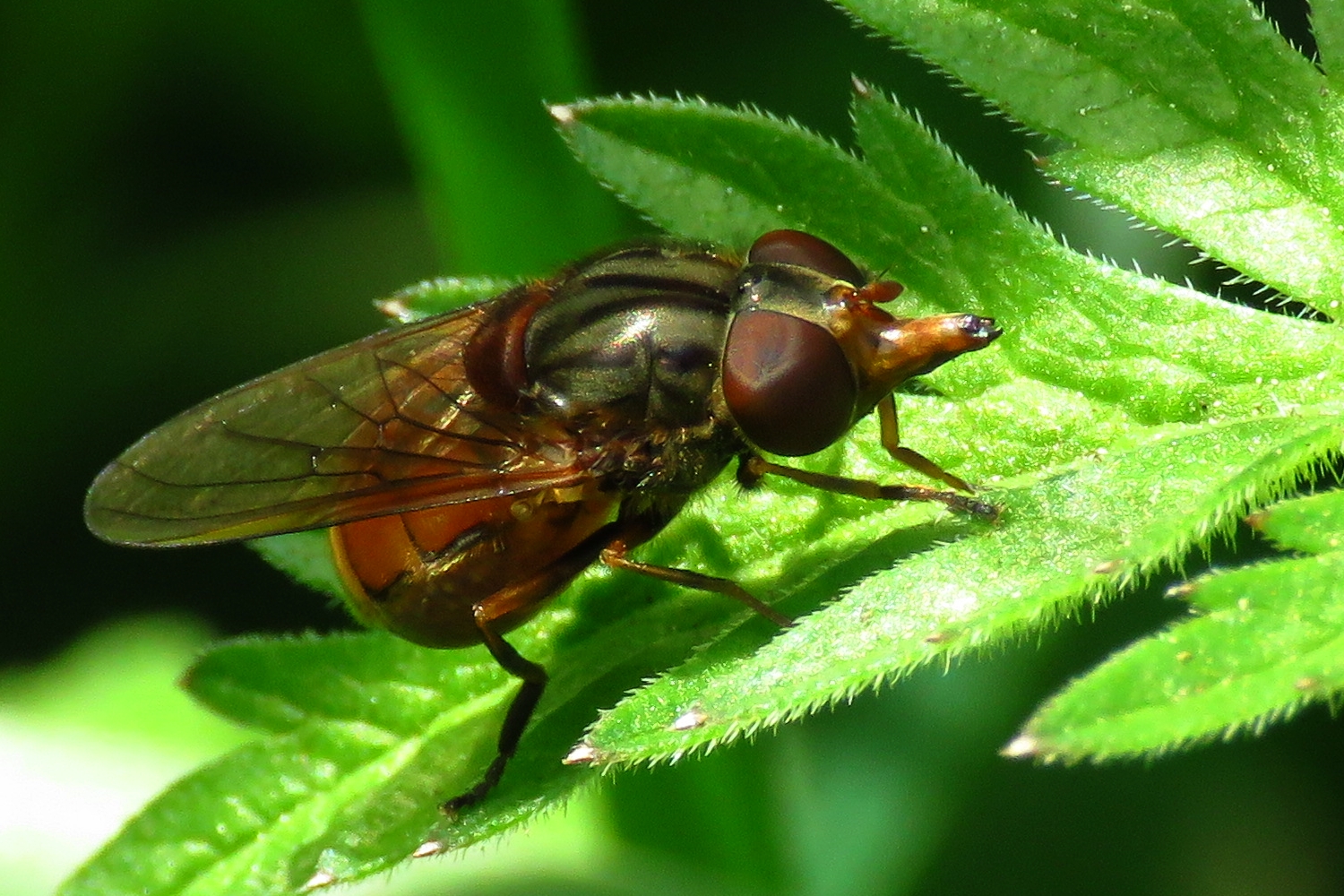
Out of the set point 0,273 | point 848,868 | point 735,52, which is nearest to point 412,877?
point 848,868

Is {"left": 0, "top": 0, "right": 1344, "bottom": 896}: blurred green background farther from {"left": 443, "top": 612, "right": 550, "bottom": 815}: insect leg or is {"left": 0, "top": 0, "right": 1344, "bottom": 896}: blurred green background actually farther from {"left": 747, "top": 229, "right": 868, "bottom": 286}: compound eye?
{"left": 747, "top": 229, "right": 868, "bottom": 286}: compound eye

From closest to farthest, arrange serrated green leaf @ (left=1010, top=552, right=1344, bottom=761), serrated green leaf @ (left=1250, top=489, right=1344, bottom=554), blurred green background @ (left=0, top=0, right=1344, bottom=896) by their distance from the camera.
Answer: serrated green leaf @ (left=1010, top=552, right=1344, bottom=761) < serrated green leaf @ (left=1250, top=489, right=1344, bottom=554) < blurred green background @ (left=0, top=0, right=1344, bottom=896)

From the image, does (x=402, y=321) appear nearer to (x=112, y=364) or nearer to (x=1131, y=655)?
(x=1131, y=655)

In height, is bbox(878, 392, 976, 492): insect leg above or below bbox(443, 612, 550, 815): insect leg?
above

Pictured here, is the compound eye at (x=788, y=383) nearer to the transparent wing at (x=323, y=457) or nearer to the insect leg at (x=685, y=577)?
the insect leg at (x=685, y=577)

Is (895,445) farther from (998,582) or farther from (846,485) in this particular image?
(998,582)

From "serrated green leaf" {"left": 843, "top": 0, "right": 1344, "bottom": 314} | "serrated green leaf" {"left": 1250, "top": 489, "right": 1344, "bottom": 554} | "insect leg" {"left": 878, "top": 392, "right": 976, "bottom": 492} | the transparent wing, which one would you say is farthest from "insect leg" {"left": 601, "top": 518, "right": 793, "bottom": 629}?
"serrated green leaf" {"left": 843, "top": 0, "right": 1344, "bottom": 314}

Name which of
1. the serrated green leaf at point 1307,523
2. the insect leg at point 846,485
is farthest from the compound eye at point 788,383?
the serrated green leaf at point 1307,523

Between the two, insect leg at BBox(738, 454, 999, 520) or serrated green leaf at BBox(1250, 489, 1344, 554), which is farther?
insect leg at BBox(738, 454, 999, 520)
